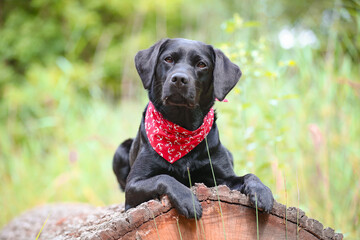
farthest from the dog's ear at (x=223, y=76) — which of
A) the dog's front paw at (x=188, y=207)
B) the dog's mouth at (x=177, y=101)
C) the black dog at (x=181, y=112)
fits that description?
the dog's front paw at (x=188, y=207)

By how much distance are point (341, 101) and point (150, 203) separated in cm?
275

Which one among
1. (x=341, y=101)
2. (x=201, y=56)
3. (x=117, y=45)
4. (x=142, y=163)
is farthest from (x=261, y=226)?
(x=117, y=45)

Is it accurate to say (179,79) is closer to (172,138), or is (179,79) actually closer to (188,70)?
(188,70)

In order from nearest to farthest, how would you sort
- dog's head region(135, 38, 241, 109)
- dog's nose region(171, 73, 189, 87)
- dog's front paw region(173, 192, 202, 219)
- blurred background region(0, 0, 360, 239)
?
dog's front paw region(173, 192, 202, 219) < dog's nose region(171, 73, 189, 87) < dog's head region(135, 38, 241, 109) < blurred background region(0, 0, 360, 239)

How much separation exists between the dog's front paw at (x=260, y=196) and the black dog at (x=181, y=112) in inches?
7.7

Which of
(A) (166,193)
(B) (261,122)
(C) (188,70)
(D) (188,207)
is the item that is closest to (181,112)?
(C) (188,70)

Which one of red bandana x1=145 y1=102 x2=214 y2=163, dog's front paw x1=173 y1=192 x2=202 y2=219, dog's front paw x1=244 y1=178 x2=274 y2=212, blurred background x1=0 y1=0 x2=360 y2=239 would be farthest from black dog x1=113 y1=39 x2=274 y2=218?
blurred background x1=0 y1=0 x2=360 y2=239

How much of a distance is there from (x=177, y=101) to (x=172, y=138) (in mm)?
250

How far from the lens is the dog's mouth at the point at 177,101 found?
2.49 meters

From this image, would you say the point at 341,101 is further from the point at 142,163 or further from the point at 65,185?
the point at 65,185

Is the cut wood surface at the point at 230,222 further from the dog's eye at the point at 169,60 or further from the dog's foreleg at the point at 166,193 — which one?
the dog's eye at the point at 169,60

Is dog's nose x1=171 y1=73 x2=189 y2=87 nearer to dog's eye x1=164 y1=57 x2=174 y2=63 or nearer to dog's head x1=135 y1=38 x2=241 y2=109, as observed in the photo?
dog's head x1=135 y1=38 x2=241 y2=109

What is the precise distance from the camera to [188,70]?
257 cm

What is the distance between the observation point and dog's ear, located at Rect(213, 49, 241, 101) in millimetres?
2557
